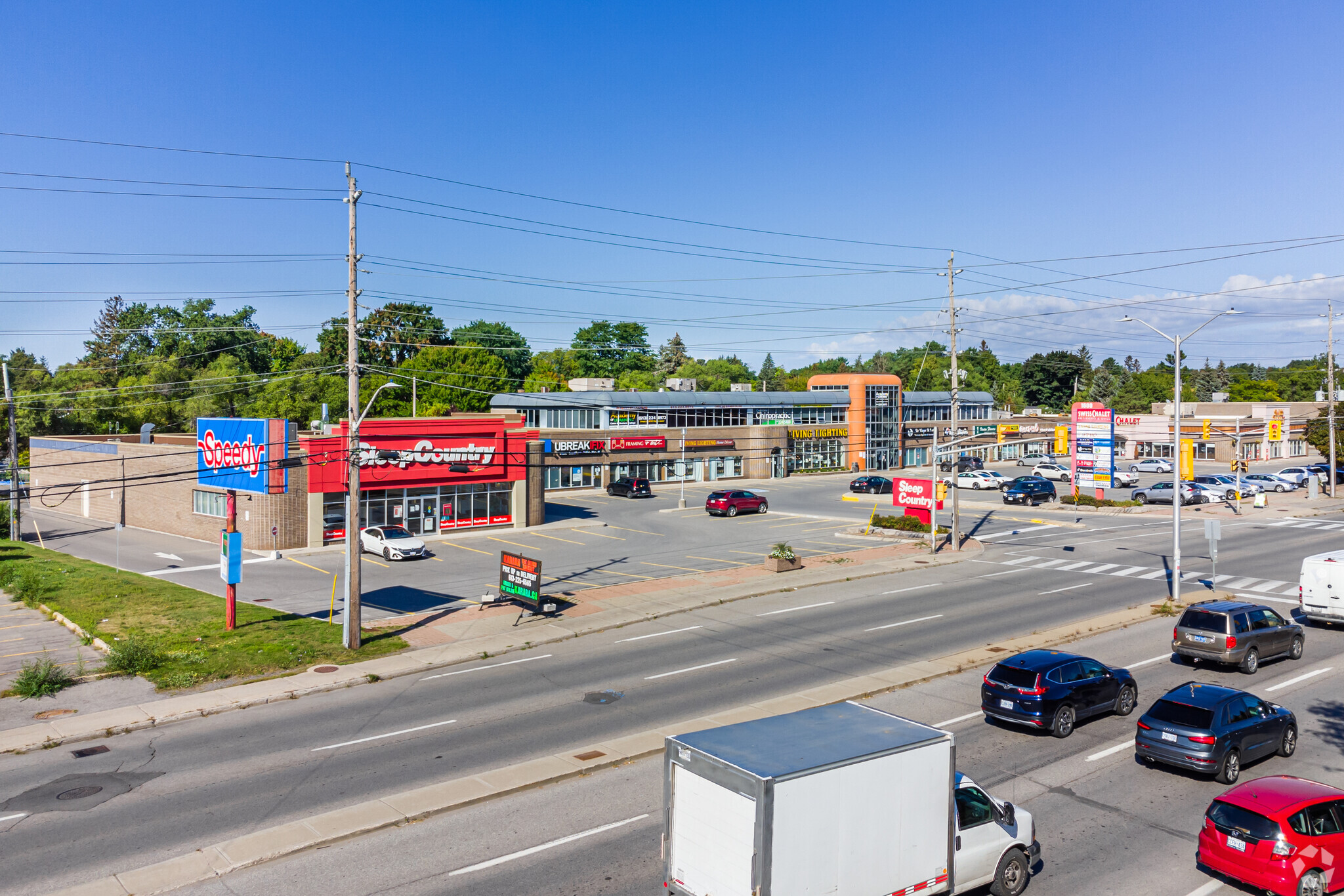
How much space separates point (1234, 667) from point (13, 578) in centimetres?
4591

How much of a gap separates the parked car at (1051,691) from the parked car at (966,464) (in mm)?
68163

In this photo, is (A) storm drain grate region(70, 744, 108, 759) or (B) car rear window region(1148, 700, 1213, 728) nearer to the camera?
(B) car rear window region(1148, 700, 1213, 728)

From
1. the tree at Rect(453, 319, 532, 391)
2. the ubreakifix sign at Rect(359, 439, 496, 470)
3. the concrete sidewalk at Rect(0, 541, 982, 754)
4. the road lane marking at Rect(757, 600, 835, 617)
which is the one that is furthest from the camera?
the tree at Rect(453, 319, 532, 391)

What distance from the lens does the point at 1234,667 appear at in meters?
23.3

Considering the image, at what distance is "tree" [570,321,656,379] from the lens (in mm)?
149125

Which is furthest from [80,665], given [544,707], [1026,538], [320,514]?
[1026,538]

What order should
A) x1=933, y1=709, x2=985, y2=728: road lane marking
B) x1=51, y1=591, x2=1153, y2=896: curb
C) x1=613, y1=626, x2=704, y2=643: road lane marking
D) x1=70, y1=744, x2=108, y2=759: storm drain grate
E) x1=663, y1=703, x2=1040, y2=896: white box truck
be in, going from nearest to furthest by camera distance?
1. x1=663, y1=703, x2=1040, y2=896: white box truck
2. x1=51, y1=591, x2=1153, y2=896: curb
3. x1=70, y1=744, x2=108, y2=759: storm drain grate
4. x1=933, y1=709, x2=985, y2=728: road lane marking
5. x1=613, y1=626, x2=704, y2=643: road lane marking

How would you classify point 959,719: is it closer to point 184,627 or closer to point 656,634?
point 656,634

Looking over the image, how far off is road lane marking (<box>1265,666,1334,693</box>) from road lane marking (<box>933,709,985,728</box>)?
768 cm

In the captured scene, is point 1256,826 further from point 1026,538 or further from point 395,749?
point 1026,538

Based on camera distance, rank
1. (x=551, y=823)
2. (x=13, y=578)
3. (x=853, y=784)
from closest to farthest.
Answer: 1. (x=853, y=784)
2. (x=551, y=823)
3. (x=13, y=578)

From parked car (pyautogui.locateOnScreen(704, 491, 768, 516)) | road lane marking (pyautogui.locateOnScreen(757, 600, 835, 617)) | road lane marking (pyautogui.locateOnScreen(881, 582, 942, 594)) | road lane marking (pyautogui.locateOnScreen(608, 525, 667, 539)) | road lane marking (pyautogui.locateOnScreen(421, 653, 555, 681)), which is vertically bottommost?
Answer: road lane marking (pyautogui.locateOnScreen(421, 653, 555, 681))

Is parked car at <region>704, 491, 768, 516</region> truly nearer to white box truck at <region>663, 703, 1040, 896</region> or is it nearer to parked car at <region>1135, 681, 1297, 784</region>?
parked car at <region>1135, 681, 1297, 784</region>

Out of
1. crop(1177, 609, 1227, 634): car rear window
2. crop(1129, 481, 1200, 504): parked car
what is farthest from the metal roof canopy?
crop(1129, 481, 1200, 504): parked car
